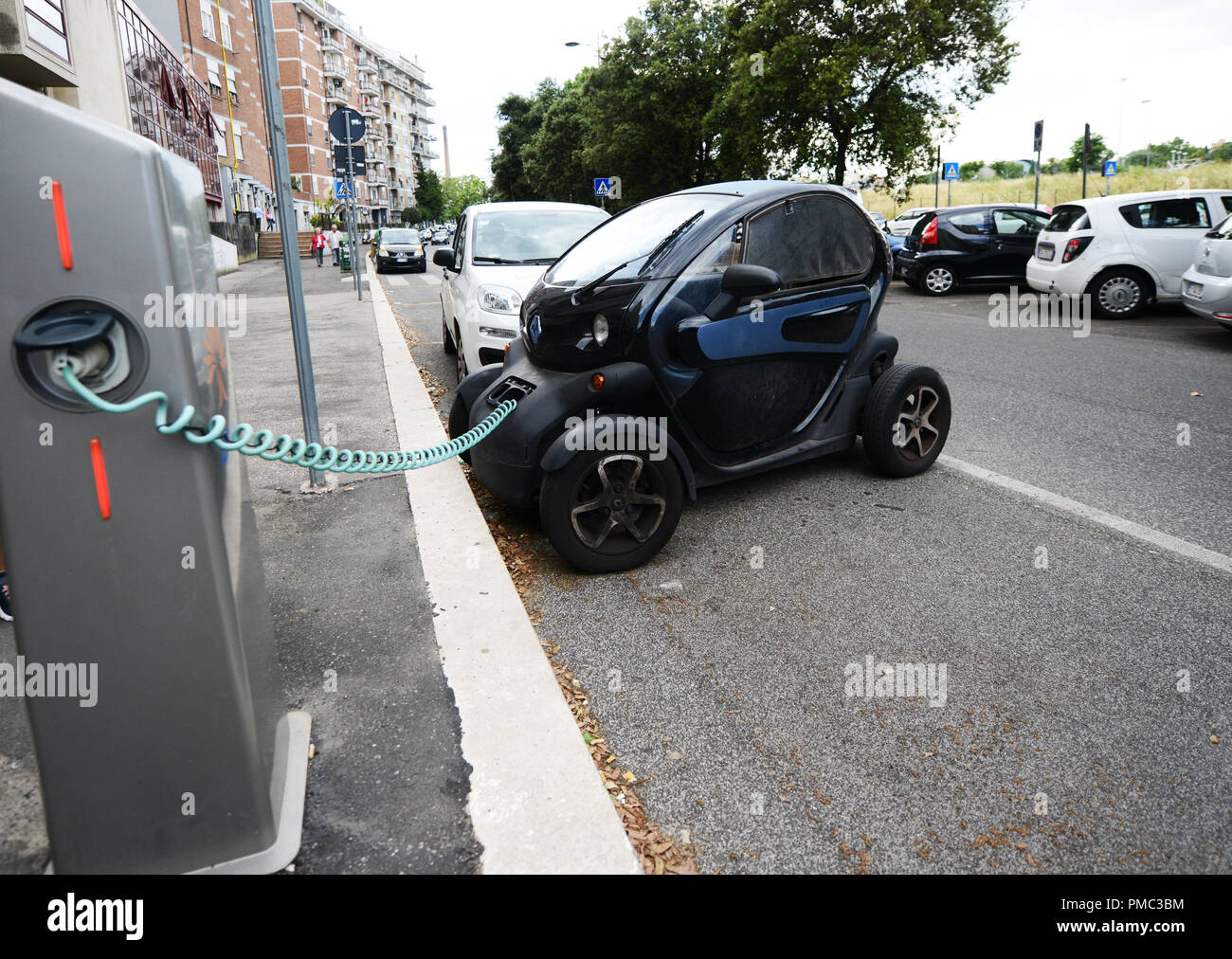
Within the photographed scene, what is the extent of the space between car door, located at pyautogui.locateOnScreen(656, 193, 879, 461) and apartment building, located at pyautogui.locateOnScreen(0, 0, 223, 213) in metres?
2.68

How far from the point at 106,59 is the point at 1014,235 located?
16235mm

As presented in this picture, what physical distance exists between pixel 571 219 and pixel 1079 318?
816cm

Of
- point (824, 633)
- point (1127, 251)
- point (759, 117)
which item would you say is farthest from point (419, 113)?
point (824, 633)

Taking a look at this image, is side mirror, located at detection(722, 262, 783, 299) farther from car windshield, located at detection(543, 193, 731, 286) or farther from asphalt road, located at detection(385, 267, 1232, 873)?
asphalt road, located at detection(385, 267, 1232, 873)

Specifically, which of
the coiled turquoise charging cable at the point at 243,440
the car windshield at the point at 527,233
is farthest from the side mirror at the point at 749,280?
the car windshield at the point at 527,233

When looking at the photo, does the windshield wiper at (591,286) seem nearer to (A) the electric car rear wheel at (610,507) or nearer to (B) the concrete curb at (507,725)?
(A) the electric car rear wheel at (610,507)

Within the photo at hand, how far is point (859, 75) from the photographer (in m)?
20.8

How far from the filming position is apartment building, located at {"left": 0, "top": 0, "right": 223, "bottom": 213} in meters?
9.25

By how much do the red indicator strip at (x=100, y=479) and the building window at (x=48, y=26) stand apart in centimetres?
1028

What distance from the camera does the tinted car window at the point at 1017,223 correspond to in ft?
53.4

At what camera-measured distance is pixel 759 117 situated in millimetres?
22203

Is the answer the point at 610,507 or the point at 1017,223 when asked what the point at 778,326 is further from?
the point at 1017,223

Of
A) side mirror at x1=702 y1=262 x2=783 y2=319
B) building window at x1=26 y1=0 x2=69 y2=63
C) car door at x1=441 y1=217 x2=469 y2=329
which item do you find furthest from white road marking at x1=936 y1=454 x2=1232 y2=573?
building window at x1=26 y1=0 x2=69 y2=63

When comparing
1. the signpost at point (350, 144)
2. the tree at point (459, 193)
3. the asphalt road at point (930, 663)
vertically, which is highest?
the tree at point (459, 193)
